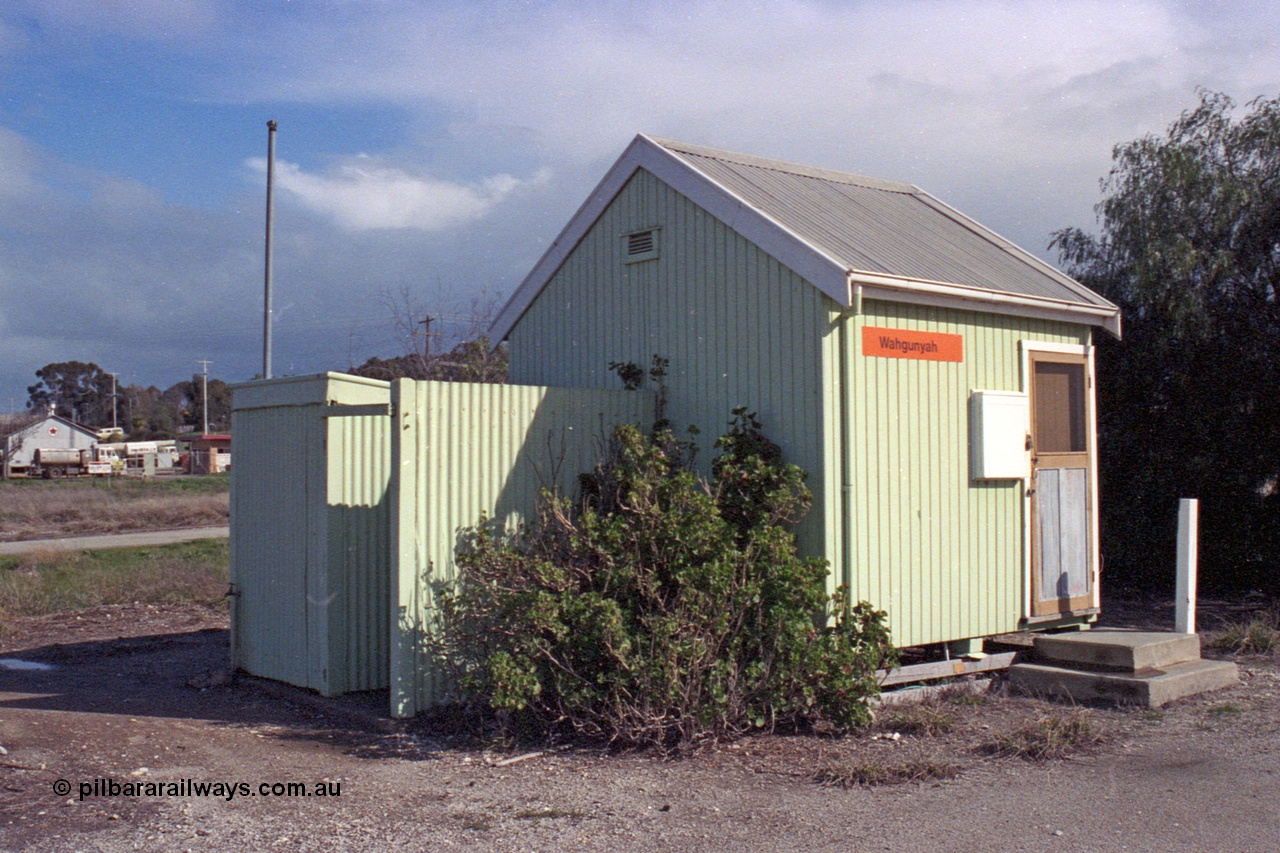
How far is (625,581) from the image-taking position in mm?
6957

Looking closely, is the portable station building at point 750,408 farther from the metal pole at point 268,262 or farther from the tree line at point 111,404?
the tree line at point 111,404

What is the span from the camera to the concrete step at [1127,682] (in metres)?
7.87

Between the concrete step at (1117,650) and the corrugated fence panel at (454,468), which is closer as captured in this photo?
the corrugated fence panel at (454,468)

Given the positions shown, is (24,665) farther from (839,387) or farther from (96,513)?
(96,513)

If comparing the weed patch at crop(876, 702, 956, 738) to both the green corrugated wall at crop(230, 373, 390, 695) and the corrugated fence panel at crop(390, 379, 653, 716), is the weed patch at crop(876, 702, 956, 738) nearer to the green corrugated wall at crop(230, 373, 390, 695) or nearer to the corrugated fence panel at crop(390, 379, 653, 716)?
the corrugated fence panel at crop(390, 379, 653, 716)

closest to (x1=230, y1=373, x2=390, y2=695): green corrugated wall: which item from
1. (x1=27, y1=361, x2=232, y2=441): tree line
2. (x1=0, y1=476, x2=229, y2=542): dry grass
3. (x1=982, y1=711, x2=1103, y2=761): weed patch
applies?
(x1=982, y1=711, x2=1103, y2=761): weed patch

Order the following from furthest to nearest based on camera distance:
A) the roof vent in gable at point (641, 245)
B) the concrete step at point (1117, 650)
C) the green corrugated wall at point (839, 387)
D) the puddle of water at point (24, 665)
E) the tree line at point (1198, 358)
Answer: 1. the tree line at point (1198, 358)
2. the puddle of water at point (24, 665)
3. the roof vent in gable at point (641, 245)
4. the concrete step at point (1117, 650)
5. the green corrugated wall at point (839, 387)

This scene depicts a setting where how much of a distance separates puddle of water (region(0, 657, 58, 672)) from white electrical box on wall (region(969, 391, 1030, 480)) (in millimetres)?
8493

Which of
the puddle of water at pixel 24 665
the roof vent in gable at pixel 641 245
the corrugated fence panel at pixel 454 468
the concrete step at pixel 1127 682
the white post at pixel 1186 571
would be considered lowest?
the puddle of water at pixel 24 665

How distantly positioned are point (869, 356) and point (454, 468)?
3147mm

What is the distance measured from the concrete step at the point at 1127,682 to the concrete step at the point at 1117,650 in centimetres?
8

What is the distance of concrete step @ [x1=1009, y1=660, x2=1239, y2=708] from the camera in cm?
787

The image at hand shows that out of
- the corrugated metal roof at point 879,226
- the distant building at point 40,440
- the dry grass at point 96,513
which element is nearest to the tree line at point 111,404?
the distant building at point 40,440

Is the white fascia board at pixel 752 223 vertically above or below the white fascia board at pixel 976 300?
above
